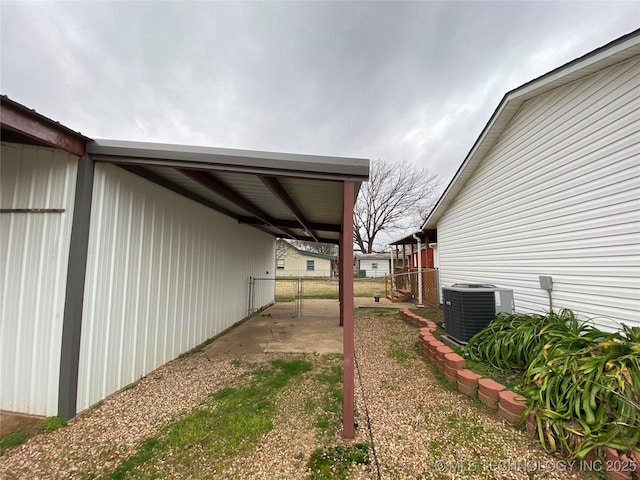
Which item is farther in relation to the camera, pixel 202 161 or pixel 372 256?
pixel 372 256

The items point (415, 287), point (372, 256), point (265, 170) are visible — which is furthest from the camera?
point (372, 256)

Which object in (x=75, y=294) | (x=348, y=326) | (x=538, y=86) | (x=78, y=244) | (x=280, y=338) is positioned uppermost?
(x=538, y=86)

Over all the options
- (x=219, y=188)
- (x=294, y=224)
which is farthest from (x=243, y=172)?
(x=294, y=224)

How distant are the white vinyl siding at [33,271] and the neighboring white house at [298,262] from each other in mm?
21804

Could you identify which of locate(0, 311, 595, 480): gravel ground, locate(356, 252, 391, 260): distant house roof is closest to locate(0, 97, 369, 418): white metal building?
locate(0, 311, 595, 480): gravel ground

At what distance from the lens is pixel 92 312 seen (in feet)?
9.51

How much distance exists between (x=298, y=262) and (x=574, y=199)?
2399cm

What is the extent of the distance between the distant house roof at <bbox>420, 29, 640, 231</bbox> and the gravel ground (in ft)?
13.6

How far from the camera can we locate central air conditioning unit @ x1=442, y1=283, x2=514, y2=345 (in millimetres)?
4086

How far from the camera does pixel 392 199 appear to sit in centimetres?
2503

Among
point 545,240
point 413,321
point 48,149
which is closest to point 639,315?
point 545,240

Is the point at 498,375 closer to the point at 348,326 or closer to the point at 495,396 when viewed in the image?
the point at 495,396

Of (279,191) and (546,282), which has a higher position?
(279,191)

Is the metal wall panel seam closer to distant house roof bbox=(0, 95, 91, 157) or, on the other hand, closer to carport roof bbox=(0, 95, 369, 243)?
distant house roof bbox=(0, 95, 91, 157)
